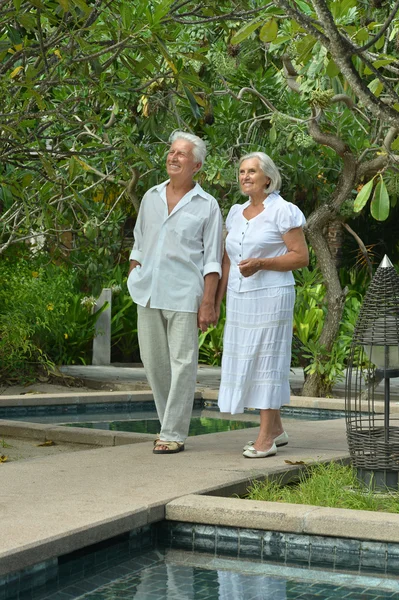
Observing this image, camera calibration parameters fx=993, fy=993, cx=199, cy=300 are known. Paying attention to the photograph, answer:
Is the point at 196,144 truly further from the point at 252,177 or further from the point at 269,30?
the point at 269,30

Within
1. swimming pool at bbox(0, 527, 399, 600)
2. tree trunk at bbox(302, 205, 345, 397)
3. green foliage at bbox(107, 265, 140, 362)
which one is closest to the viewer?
swimming pool at bbox(0, 527, 399, 600)

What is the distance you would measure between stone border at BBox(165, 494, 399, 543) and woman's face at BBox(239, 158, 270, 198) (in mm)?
1974

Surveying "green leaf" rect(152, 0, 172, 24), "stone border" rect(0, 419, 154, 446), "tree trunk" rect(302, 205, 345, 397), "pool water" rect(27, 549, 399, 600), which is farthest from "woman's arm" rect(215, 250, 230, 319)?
"tree trunk" rect(302, 205, 345, 397)

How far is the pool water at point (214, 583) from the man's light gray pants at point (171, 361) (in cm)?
166

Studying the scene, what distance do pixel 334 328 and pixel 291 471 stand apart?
451cm

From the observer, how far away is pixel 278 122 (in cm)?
894

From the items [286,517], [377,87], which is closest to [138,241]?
[377,87]

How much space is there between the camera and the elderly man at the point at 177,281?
562 cm

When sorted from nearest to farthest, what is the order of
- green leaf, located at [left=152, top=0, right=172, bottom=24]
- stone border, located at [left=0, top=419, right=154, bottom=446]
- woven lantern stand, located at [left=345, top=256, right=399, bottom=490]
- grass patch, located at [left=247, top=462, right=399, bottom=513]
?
1. green leaf, located at [left=152, top=0, right=172, bottom=24]
2. grass patch, located at [left=247, top=462, right=399, bottom=513]
3. woven lantern stand, located at [left=345, top=256, right=399, bottom=490]
4. stone border, located at [left=0, top=419, right=154, bottom=446]

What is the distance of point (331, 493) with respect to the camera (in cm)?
453

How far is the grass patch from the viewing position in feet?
14.3

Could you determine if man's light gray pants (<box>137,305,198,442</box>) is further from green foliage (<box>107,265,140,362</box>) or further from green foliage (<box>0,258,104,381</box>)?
green foliage (<box>107,265,140,362</box>)

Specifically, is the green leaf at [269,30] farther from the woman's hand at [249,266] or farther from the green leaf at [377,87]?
the woman's hand at [249,266]

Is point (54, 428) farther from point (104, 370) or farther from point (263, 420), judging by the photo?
point (104, 370)
